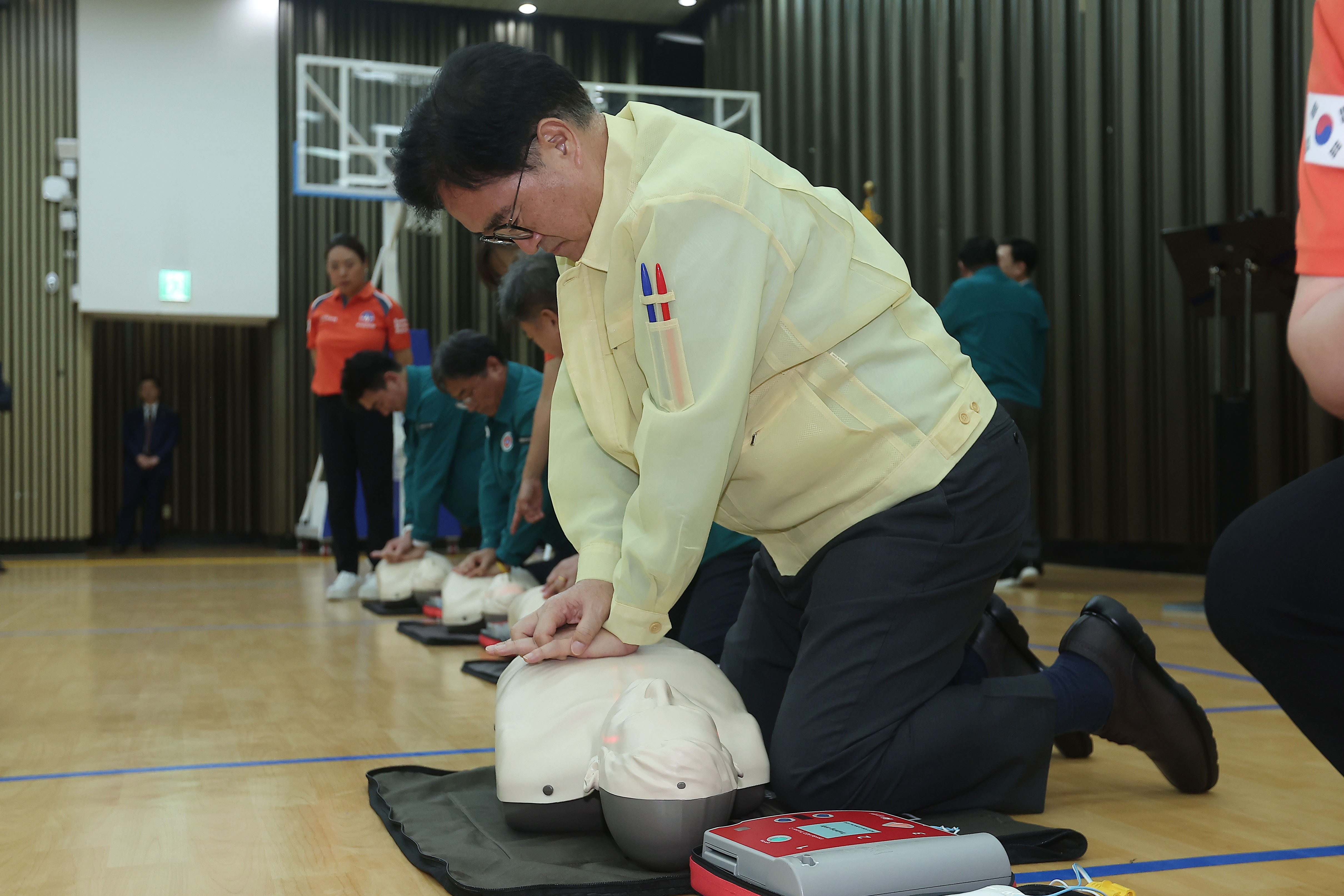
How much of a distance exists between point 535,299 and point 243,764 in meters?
1.19

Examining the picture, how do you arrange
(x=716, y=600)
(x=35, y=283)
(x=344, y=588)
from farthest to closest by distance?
1. (x=35, y=283)
2. (x=344, y=588)
3. (x=716, y=600)

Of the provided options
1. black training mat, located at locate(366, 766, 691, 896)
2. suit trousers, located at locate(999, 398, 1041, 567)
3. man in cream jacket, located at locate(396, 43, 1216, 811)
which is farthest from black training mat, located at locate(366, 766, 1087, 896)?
suit trousers, located at locate(999, 398, 1041, 567)

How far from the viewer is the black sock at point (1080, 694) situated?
54.1 inches

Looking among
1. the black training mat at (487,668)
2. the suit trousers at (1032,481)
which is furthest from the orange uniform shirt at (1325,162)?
the suit trousers at (1032,481)

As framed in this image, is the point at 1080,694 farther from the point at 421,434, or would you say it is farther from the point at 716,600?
the point at 421,434

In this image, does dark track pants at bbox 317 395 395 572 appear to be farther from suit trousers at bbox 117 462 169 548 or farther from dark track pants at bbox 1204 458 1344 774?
suit trousers at bbox 117 462 169 548

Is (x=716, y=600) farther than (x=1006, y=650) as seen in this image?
Yes

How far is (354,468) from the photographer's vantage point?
170 inches

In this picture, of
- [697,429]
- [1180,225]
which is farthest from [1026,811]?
[1180,225]

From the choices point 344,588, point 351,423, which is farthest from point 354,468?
point 344,588

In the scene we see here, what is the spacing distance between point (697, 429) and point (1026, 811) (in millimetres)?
606

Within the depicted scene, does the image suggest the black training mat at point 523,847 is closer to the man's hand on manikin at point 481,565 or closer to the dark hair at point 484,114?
the dark hair at point 484,114

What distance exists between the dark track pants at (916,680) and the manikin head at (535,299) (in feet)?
4.27

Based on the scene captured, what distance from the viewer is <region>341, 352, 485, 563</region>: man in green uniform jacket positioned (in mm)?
3822
